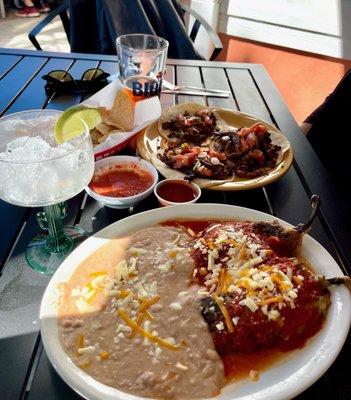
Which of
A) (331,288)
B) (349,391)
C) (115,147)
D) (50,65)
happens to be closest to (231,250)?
(331,288)

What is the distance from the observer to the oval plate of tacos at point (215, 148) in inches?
62.2

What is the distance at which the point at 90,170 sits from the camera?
121 centimetres

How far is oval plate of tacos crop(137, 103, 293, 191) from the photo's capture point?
1580 millimetres

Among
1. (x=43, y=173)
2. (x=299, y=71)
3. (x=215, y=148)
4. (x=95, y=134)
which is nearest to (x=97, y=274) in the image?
(x=43, y=173)

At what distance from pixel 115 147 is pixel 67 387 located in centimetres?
98

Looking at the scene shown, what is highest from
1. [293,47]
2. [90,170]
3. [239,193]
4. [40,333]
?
[90,170]

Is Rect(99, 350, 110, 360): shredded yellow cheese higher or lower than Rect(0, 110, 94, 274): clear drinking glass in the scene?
lower

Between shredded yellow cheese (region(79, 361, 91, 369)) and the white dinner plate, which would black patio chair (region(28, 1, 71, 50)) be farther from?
shredded yellow cheese (region(79, 361, 91, 369))

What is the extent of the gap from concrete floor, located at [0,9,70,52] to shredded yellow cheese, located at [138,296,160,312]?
19.1ft

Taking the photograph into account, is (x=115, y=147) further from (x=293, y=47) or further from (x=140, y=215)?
(x=293, y=47)

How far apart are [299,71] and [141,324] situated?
3.99 m

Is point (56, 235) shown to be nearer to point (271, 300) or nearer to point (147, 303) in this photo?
point (147, 303)

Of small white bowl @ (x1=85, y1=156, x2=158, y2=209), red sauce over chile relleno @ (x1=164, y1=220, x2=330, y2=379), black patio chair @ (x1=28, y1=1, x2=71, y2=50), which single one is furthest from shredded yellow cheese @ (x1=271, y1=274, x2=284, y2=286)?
black patio chair @ (x1=28, y1=1, x2=71, y2=50)

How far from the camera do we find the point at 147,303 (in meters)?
1.03
